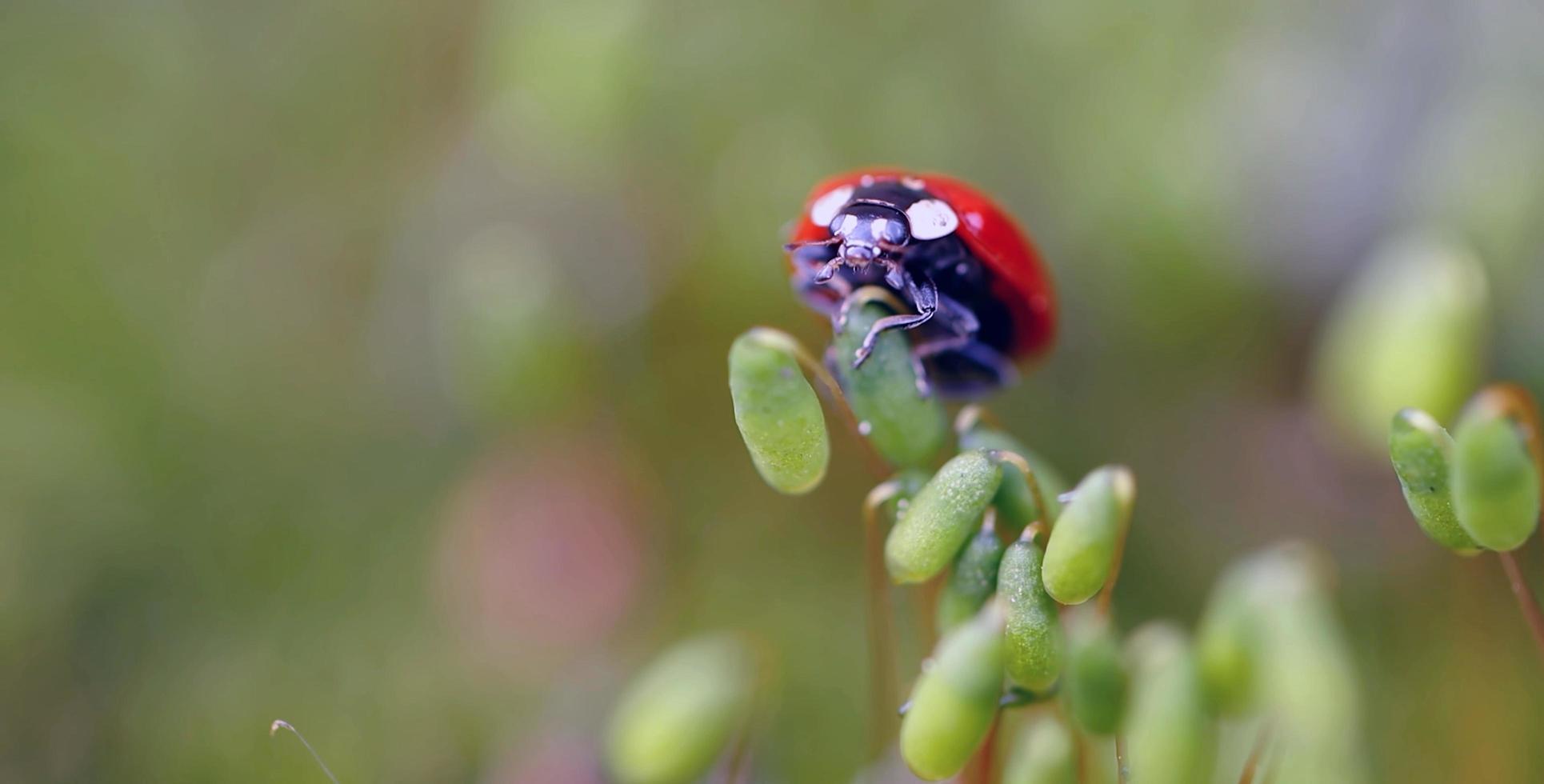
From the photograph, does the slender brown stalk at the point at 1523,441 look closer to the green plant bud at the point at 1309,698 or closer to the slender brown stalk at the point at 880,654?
the green plant bud at the point at 1309,698

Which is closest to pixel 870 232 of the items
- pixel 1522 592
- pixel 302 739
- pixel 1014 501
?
pixel 1014 501

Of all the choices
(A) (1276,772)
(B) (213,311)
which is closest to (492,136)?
(B) (213,311)

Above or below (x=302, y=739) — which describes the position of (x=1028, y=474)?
above

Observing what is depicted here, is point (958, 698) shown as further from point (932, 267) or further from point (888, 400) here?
point (932, 267)

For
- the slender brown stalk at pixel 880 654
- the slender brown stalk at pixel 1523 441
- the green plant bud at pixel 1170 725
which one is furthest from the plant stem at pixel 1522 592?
the slender brown stalk at pixel 880 654

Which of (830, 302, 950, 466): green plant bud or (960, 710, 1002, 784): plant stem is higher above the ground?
(830, 302, 950, 466): green plant bud

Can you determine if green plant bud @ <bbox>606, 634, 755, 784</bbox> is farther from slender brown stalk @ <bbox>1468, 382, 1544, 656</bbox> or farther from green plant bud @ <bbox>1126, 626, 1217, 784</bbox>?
slender brown stalk @ <bbox>1468, 382, 1544, 656</bbox>

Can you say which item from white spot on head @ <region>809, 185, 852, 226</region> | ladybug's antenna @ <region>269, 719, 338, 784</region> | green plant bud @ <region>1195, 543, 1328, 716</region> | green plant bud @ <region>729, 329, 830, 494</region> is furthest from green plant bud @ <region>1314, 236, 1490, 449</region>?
ladybug's antenna @ <region>269, 719, 338, 784</region>
